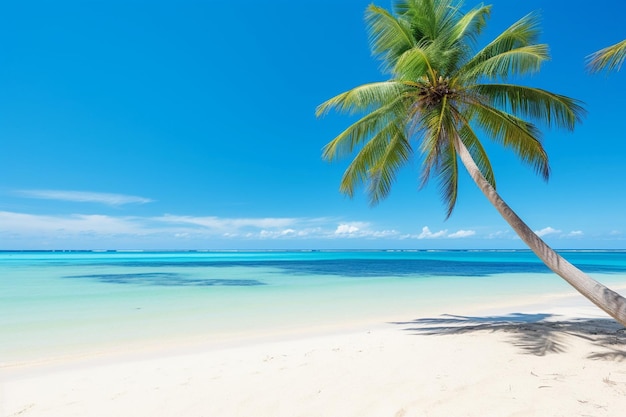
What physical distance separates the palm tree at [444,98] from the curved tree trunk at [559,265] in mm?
38

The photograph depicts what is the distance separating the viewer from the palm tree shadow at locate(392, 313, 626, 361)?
458 cm

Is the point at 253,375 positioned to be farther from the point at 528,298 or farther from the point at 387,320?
the point at 528,298

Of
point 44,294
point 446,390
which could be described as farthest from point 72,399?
point 44,294

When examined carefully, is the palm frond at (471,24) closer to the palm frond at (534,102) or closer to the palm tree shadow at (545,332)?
the palm frond at (534,102)

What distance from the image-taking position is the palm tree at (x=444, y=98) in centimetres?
595

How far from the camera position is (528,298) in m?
12.2

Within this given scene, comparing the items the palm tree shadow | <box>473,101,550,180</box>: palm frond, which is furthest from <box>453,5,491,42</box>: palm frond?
the palm tree shadow

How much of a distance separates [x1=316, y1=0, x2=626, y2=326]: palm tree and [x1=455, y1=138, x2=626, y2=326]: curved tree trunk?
4 cm

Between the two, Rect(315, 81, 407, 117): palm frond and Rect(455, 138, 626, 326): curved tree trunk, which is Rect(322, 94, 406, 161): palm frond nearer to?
Rect(315, 81, 407, 117): palm frond

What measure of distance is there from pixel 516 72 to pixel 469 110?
3.75 ft

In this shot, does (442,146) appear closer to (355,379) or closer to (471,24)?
(471,24)

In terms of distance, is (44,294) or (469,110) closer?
(469,110)

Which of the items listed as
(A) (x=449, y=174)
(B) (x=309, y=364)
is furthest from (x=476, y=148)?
(B) (x=309, y=364)

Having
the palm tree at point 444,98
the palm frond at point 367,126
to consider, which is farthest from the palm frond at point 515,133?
the palm frond at point 367,126
